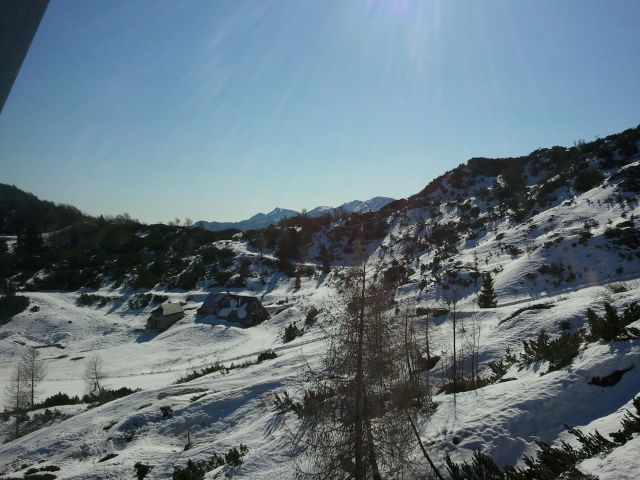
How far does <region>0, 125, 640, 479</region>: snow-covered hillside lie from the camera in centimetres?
801

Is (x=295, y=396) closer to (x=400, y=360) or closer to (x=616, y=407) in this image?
(x=400, y=360)

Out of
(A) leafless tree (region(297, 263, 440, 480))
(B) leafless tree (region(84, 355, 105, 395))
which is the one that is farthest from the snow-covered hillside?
(B) leafless tree (region(84, 355, 105, 395))

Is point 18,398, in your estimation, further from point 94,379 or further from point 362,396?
point 362,396

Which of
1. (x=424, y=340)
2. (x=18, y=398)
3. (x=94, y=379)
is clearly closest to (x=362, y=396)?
(x=424, y=340)

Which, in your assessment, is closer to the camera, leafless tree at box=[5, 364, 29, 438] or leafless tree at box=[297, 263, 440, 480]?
leafless tree at box=[297, 263, 440, 480]

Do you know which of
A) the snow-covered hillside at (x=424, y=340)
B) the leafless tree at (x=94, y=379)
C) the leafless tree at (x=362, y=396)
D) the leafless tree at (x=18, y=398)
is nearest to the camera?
the leafless tree at (x=362, y=396)

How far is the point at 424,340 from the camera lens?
50.7ft

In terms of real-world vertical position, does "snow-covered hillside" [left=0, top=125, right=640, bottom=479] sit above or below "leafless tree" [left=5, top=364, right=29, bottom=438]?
above

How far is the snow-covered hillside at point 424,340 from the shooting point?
8008mm

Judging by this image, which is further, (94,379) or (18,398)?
(94,379)

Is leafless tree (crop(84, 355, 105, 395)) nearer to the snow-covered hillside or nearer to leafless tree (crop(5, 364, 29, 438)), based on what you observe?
the snow-covered hillside

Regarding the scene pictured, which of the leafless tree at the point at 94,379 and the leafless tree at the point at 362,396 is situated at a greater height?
the leafless tree at the point at 362,396

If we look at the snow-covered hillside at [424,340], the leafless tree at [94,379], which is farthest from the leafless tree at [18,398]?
the leafless tree at [94,379]

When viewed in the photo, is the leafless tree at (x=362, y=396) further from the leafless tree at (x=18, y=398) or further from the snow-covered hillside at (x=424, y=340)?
the leafless tree at (x=18, y=398)
